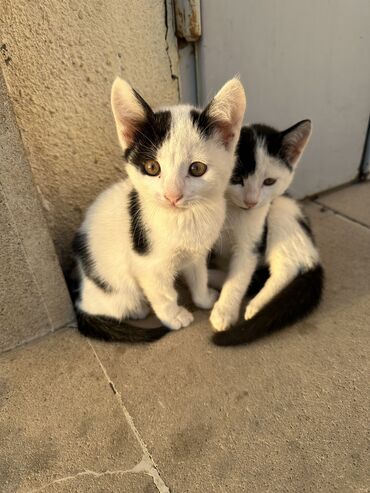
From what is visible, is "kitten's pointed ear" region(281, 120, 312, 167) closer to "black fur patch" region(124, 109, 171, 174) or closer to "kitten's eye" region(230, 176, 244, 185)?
"kitten's eye" region(230, 176, 244, 185)

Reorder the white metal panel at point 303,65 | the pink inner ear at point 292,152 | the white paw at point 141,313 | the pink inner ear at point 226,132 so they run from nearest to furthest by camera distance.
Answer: the pink inner ear at point 226,132 < the pink inner ear at point 292,152 < the white paw at point 141,313 < the white metal panel at point 303,65

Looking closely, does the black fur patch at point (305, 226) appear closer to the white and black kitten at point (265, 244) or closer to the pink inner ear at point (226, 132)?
the white and black kitten at point (265, 244)

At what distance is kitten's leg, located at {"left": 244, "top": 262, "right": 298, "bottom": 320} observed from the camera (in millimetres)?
1387

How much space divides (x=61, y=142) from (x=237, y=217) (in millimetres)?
784

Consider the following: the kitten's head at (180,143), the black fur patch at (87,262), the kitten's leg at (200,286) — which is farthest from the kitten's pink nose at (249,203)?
the black fur patch at (87,262)

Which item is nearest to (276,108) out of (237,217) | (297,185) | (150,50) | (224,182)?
(297,185)

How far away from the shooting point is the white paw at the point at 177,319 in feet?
4.54

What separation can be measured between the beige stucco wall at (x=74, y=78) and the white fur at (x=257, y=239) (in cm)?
63

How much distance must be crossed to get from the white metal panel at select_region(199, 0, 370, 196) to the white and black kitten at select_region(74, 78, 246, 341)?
2.51ft

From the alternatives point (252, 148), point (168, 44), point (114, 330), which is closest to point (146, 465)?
point (114, 330)

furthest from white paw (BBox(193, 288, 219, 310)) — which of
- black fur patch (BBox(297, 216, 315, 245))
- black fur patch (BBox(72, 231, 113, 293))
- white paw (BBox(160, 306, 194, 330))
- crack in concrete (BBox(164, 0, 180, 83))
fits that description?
crack in concrete (BBox(164, 0, 180, 83))

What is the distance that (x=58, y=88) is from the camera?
4.40ft

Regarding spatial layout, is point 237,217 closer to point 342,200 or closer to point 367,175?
point 342,200

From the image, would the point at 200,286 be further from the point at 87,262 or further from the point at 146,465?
the point at 146,465
